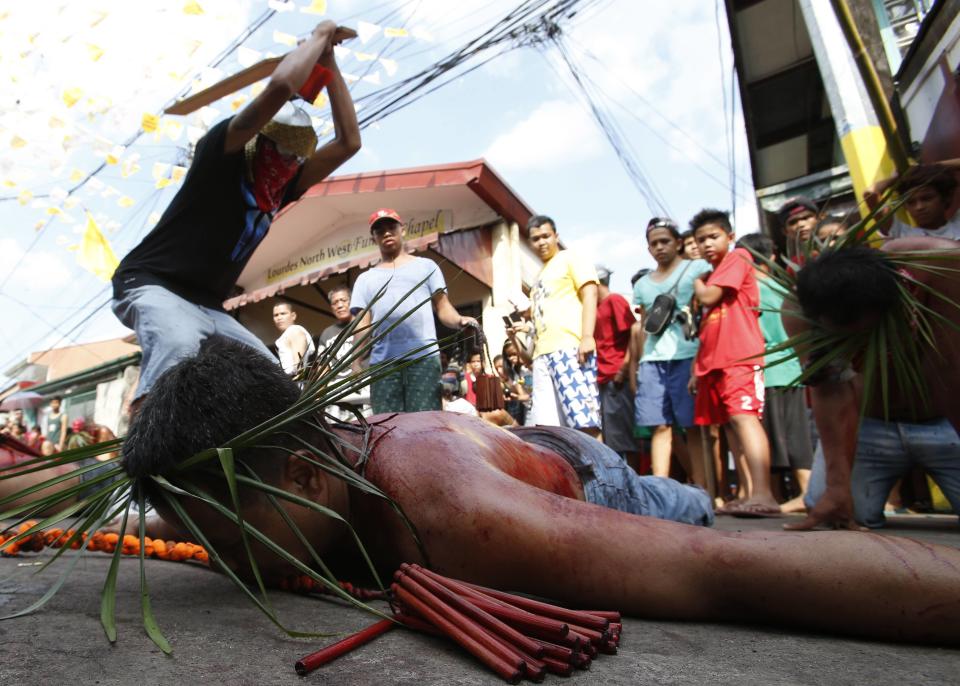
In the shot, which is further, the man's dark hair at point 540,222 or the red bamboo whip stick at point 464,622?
the man's dark hair at point 540,222

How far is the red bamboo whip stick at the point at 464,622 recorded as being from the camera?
1028mm

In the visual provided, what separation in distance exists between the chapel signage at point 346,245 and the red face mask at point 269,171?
6.66m

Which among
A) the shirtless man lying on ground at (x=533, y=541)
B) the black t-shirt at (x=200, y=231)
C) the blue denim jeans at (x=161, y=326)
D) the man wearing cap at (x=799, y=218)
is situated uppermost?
the man wearing cap at (x=799, y=218)

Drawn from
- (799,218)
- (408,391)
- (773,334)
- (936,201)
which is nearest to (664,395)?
(773,334)

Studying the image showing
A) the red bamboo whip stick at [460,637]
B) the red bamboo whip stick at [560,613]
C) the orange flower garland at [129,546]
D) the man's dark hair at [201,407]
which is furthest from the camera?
the orange flower garland at [129,546]

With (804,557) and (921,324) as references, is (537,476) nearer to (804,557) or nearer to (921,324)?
(804,557)

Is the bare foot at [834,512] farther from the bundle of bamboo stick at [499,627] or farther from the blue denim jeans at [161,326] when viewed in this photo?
the blue denim jeans at [161,326]

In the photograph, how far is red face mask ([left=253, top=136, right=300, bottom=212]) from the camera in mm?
2850

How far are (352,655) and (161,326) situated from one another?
188 cm

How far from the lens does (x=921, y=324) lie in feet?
7.52

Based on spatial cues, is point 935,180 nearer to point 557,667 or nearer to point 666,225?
point 666,225

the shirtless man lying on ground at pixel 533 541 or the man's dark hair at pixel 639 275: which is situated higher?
the man's dark hair at pixel 639 275

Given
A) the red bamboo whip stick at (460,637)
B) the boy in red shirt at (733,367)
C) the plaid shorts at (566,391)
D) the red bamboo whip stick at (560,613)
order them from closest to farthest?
1. the red bamboo whip stick at (460,637)
2. the red bamboo whip stick at (560,613)
3. the boy in red shirt at (733,367)
4. the plaid shorts at (566,391)

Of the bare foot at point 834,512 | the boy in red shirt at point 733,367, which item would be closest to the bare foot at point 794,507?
the boy in red shirt at point 733,367
